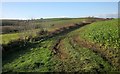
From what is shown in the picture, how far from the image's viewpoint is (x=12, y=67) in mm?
33031

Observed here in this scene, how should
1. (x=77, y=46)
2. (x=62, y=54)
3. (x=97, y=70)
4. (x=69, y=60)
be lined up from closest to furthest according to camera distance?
1. (x=97, y=70)
2. (x=69, y=60)
3. (x=62, y=54)
4. (x=77, y=46)

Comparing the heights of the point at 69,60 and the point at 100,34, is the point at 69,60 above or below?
below

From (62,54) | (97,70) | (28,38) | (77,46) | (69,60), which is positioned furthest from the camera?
(28,38)

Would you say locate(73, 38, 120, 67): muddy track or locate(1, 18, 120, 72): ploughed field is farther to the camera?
locate(73, 38, 120, 67): muddy track

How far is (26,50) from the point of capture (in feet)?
141

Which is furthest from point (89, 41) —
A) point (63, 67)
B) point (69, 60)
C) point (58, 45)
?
point (63, 67)

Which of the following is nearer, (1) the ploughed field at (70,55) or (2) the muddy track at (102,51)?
(1) the ploughed field at (70,55)

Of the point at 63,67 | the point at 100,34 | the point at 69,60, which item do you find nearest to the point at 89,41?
the point at 100,34

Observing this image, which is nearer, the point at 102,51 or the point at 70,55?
the point at 70,55

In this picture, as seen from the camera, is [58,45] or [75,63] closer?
[75,63]

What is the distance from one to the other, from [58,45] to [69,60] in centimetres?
1027

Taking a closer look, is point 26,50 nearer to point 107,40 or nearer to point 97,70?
point 107,40

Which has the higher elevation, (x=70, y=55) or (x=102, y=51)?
(x=102, y=51)

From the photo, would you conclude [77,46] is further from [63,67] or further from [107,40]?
[63,67]
